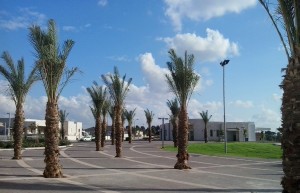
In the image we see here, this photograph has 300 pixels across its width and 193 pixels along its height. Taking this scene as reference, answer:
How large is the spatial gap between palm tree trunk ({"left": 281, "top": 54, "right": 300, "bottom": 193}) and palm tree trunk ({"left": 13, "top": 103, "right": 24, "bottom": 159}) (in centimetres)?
2213

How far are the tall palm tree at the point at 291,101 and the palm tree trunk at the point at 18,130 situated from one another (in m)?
22.1

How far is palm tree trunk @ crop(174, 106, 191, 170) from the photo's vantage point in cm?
2303

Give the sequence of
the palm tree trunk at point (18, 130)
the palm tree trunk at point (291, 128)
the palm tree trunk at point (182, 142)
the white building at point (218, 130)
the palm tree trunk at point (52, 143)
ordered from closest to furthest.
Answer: the palm tree trunk at point (291, 128) → the palm tree trunk at point (52, 143) → the palm tree trunk at point (182, 142) → the palm tree trunk at point (18, 130) → the white building at point (218, 130)

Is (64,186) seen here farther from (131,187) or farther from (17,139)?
(17,139)

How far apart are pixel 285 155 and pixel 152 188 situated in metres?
6.93

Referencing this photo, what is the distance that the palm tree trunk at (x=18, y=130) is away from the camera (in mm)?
27428

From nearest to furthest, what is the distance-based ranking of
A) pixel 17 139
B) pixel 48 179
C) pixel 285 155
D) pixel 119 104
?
pixel 285 155
pixel 48 179
pixel 17 139
pixel 119 104

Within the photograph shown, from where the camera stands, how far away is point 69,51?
1827cm

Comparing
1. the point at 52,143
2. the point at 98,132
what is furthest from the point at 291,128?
the point at 98,132

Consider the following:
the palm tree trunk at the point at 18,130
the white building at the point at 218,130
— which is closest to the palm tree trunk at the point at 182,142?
the palm tree trunk at the point at 18,130

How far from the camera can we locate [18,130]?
27844 mm

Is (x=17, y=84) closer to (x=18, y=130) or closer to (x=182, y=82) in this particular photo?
(x=18, y=130)

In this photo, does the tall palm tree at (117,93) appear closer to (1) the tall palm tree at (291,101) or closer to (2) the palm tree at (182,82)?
(2) the palm tree at (182,82)

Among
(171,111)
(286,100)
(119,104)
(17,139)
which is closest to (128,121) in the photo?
(171,111)
